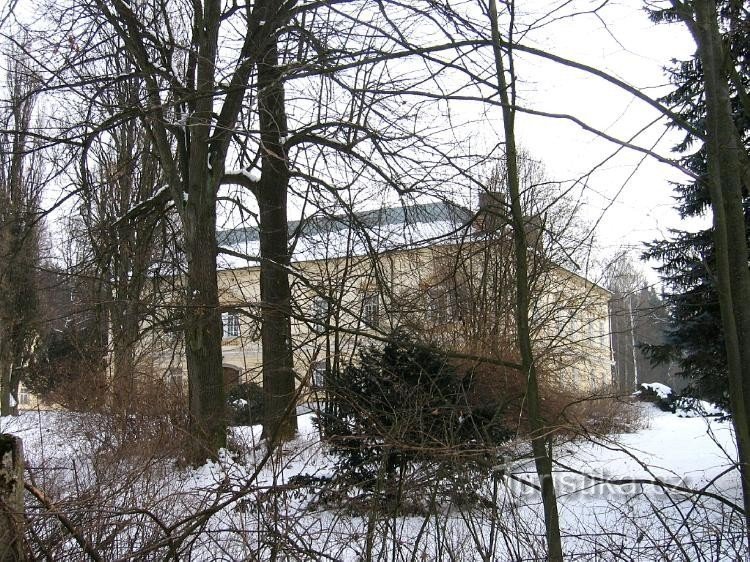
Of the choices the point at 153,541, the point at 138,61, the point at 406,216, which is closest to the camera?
the point at 153,541

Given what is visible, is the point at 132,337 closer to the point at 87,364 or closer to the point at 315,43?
the point at 87,364

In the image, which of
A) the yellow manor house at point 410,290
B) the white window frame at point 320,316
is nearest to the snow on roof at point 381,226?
the yellow manor house at point 410,290

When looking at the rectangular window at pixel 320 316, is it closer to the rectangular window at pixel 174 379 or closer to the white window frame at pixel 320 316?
the white window frame at pixel 320 316

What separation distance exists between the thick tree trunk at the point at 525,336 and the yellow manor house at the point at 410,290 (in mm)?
421

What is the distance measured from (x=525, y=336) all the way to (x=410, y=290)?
141 inches

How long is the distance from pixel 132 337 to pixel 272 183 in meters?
4.12

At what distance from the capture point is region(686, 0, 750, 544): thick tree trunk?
3881mm

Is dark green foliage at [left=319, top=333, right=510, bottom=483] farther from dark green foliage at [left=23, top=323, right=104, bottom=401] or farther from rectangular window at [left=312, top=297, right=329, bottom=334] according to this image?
dark green foliage at [left=23, top=323, right=104, bottom=401]

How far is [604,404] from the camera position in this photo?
15867mm

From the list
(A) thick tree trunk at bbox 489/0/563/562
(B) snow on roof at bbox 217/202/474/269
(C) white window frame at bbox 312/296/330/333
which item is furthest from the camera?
(B) snow on roof at bbox 217/202/474/269

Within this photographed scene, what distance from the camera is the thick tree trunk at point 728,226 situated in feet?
12.7

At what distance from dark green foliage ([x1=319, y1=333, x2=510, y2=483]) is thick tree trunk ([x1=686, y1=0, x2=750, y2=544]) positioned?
1.36 m

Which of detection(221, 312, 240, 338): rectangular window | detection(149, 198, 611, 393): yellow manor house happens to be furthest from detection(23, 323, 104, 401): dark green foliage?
detection(221, 312, 240, 338): rectangular window

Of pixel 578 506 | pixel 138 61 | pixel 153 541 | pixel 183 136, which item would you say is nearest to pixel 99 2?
pixel 138 61
